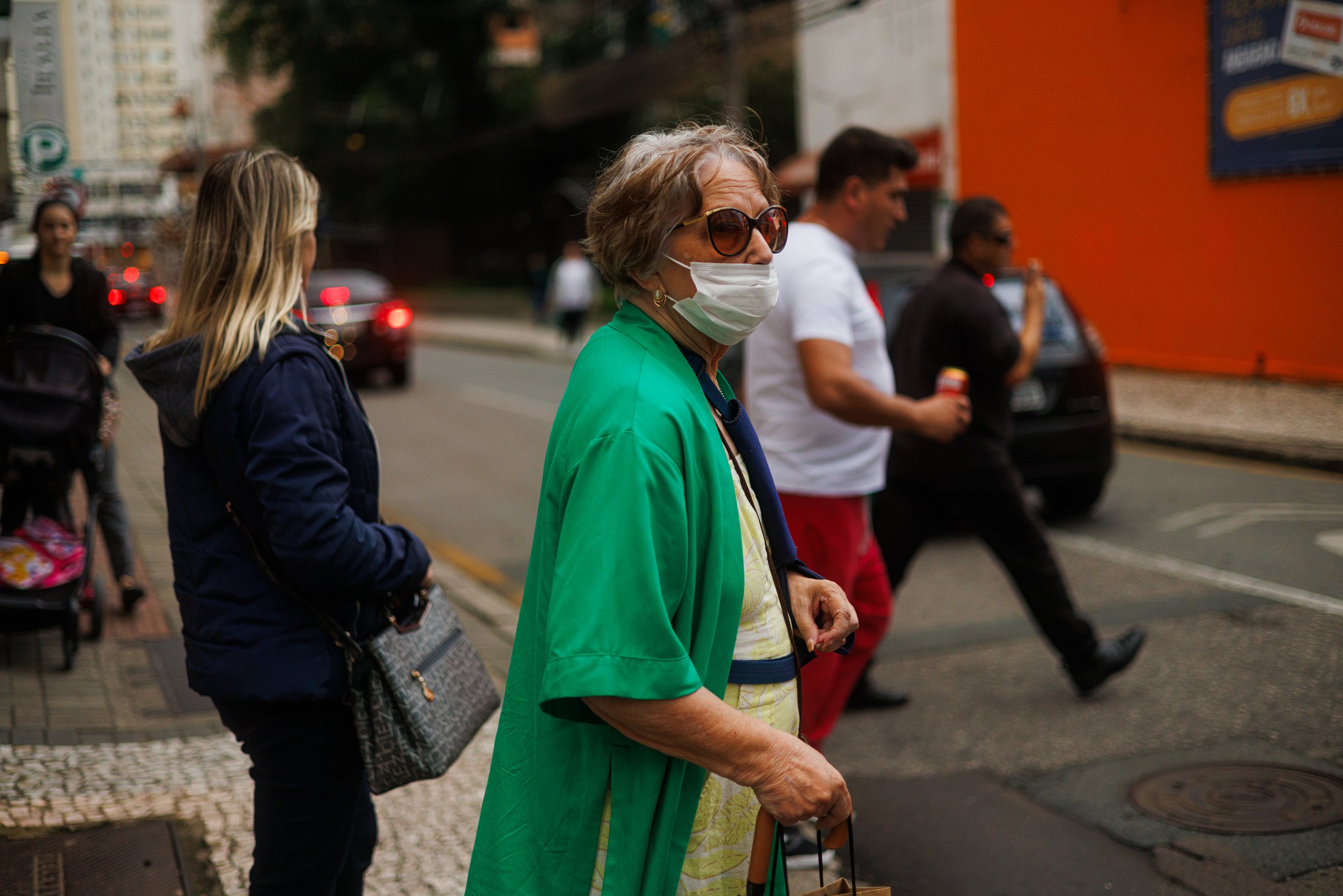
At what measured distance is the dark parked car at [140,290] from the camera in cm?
938

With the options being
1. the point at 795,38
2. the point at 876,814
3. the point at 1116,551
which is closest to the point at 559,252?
the point at 795,38

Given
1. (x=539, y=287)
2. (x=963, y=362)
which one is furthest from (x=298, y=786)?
(x=539, y=287)

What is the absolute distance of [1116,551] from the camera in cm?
712

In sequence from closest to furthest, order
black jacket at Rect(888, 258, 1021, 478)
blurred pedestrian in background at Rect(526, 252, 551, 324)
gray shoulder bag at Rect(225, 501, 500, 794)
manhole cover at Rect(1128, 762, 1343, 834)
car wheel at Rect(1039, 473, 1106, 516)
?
gray shoulder bag at Rect(225, 501, 500, 794) < manhole cover at Rect(1128, 762, 1343, 834) < black jacket at Rect(888, 258, 1021, 478) < car wheel at Rect(1039, 473, 1106, 516) < blurred pedestrian in background at Rect(526, 252, 551, 324)

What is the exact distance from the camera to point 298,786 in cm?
241

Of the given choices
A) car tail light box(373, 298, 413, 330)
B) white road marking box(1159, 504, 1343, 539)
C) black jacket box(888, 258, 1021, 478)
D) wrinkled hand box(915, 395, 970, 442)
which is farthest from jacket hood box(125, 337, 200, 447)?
car tail light box(373, 298, 413, 330)

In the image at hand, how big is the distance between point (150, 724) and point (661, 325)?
11.1 feet

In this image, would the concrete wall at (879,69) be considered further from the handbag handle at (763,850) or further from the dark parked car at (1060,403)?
the handbag handle at (763,850)

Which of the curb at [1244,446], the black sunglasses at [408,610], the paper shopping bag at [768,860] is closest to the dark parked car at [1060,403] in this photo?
the curb at [1244,446]

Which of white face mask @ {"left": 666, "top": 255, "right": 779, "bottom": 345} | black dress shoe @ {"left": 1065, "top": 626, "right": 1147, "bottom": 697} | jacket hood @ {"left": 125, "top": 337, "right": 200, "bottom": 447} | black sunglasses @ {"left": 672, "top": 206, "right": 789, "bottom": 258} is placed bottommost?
black dress shoe @ {"left": 1065, "top": 626, "right": 1147, "bottom": 697}

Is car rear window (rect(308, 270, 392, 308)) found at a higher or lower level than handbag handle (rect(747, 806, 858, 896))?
higher

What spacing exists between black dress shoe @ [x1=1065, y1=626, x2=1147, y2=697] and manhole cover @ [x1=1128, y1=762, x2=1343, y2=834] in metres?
0.64

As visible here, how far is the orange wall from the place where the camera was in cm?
1305

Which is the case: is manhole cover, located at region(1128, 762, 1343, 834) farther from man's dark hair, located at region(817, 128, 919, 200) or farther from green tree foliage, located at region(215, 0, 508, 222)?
green tree foliage, located at region(215, 0, 508, 222)
